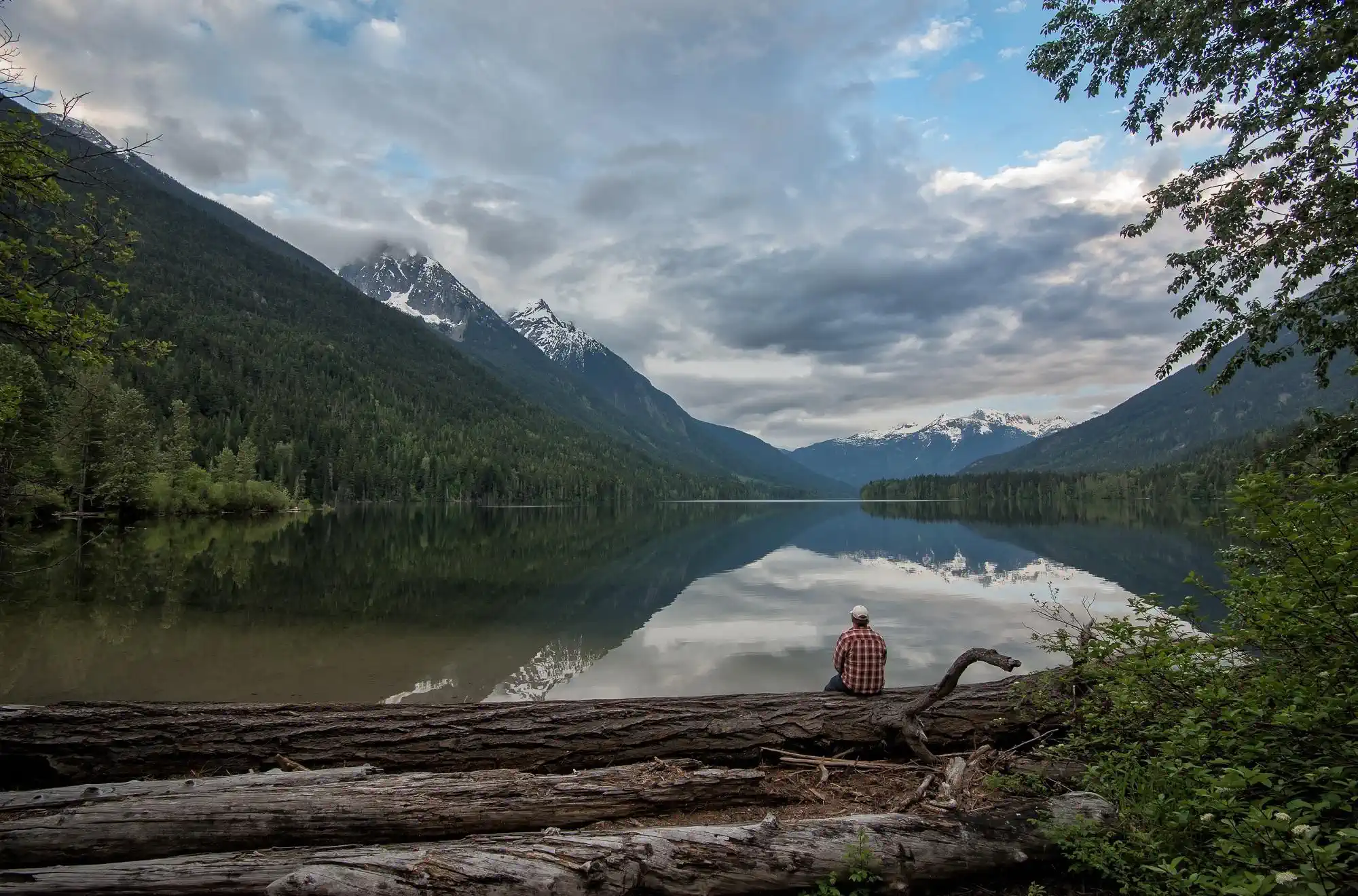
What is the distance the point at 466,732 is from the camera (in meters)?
8.20

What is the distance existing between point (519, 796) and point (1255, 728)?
6560 mm

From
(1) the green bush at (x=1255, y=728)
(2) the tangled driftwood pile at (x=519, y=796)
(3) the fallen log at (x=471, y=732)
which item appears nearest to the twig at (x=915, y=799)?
(2) the tangled driftwood pile at (x=519, y=796)

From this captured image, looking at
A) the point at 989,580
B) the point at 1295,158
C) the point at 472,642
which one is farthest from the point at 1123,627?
the point at 989,580

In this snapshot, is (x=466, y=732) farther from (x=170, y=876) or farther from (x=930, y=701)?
(x=930, y=701)

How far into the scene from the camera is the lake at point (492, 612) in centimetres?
1590

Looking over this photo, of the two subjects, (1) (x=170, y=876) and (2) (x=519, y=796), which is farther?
(2) (x=519, y=796)

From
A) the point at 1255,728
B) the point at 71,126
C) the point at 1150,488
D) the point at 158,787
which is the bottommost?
the point at 158,787

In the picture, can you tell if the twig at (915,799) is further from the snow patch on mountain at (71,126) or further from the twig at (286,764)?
the snow patch on mountain at (71,126)

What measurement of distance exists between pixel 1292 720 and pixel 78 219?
13.2m

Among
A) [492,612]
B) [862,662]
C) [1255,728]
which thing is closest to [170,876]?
[862,662]

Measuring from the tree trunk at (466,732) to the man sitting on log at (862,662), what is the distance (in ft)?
0.97

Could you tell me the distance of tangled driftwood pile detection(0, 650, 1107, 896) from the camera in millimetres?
5422

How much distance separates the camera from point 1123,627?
6629mm

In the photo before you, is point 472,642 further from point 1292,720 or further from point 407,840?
point 1292,720
